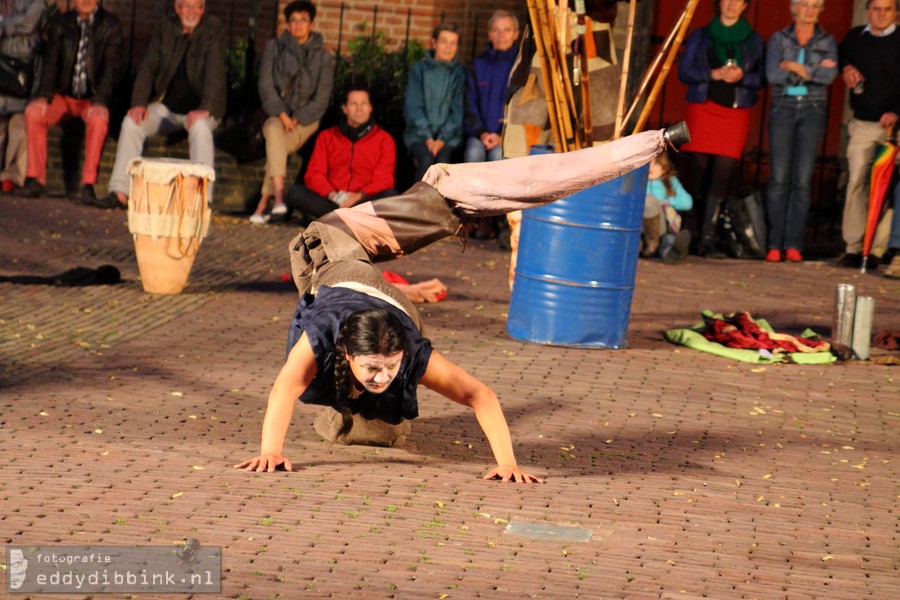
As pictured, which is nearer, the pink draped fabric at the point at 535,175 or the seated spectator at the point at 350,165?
the pink draped fabric at the point at 535,175

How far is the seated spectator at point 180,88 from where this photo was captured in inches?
539

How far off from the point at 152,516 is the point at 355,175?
27.9 ft

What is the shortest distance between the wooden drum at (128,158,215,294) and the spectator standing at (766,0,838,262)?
17.7 feet

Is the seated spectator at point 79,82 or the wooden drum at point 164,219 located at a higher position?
the seated spectator at point 79,82

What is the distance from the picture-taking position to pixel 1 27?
13.8 metres

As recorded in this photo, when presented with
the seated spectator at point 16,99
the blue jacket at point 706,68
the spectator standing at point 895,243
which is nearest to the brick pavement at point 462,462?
the spectator standing at point 895,243

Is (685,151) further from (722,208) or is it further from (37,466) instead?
(37,466)

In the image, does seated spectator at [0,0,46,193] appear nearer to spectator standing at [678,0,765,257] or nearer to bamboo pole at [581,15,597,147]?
spectator standing at [678,0,765,257]

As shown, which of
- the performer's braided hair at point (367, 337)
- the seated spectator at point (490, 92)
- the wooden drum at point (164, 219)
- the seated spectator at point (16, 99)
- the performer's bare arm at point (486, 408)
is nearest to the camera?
the performer's braided hair at point (367, 337)

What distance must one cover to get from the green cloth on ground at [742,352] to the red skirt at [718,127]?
3.94m

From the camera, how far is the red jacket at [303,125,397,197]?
13.2 meters

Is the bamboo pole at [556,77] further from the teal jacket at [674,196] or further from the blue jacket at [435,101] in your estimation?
the blue jacket at [435,101]

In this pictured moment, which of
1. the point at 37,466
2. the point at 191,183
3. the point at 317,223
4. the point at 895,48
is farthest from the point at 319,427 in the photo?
the point at 895,48

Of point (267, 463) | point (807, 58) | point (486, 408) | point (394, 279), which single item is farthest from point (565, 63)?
point (807, 58)
